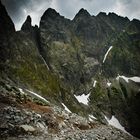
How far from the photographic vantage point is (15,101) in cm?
3002

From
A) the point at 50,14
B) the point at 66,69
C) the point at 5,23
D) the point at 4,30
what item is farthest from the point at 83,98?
the point at 50,14

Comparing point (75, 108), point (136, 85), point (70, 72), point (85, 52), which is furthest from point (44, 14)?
point (75, 108)

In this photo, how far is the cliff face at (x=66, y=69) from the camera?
9456 centimetres

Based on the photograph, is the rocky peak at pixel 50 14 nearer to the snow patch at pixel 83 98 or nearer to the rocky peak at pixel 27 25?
the rocky peak at pixel 27 25

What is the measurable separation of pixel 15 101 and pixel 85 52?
15684cm

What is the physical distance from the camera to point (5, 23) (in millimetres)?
97750

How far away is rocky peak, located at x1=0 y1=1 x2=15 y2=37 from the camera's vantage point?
3698 inches

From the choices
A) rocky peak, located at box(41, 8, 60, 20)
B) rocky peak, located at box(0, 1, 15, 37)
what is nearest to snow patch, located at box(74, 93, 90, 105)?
rocky peak, located at box(0, 1, 15, 37)

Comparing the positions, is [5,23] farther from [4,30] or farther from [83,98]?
[83,98]

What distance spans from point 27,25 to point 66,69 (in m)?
39.3

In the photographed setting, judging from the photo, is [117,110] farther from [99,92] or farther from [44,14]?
[44,14]

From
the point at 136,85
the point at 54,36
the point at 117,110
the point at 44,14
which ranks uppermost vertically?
the point at 44,14

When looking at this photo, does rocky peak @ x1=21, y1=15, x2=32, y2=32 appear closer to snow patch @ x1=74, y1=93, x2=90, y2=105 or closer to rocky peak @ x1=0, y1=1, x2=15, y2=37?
rocky peak @ x1=0, y1=1, x2=15, y2=37

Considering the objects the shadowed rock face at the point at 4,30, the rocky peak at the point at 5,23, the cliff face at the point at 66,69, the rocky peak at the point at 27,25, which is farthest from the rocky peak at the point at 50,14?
the shadowed rock face at the point at 4,30
